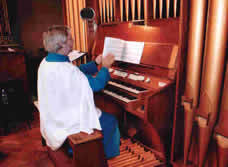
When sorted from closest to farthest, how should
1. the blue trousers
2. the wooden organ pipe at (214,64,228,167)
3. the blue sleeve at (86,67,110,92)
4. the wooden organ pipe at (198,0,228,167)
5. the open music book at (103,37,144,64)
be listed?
the wooden organ pipe at (198,0,228,167) < the wooden organ pipe at (214,64,228,167) < the blue sleeve at (86,67,110,92) < the blue trousers < the open music book at (103,37,144,64)

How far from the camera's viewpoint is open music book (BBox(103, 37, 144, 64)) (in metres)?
2.44

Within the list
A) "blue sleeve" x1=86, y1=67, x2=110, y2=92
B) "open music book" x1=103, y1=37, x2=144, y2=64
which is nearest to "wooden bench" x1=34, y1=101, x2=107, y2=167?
"blue sleeve" x1=86, y1=67, x2=110, y2=92

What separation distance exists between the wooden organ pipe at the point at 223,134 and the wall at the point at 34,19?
5213 mm

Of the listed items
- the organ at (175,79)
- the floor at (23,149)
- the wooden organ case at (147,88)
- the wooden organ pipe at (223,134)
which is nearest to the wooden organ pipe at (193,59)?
the organ at (175,79)

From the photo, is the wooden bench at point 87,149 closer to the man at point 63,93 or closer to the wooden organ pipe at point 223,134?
the man at point 63,93

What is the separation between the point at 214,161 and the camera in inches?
74.6

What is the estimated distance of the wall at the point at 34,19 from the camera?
5434mm

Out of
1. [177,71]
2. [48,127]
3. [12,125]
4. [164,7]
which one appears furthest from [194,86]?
[12,125]

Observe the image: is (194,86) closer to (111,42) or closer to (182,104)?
(182,104)

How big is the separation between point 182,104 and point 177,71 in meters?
0.32

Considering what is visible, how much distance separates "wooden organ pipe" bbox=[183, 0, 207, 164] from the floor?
179 cm

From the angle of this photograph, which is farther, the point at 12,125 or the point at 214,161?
the point at 12,125

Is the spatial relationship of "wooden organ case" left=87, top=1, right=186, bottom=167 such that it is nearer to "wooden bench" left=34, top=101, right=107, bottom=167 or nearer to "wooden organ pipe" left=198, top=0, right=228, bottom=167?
"wooden organ pipe" left=198, top=0, right=228, bottom=167

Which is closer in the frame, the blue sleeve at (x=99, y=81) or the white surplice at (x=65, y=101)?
the white surplice at (x=65, y=101)
